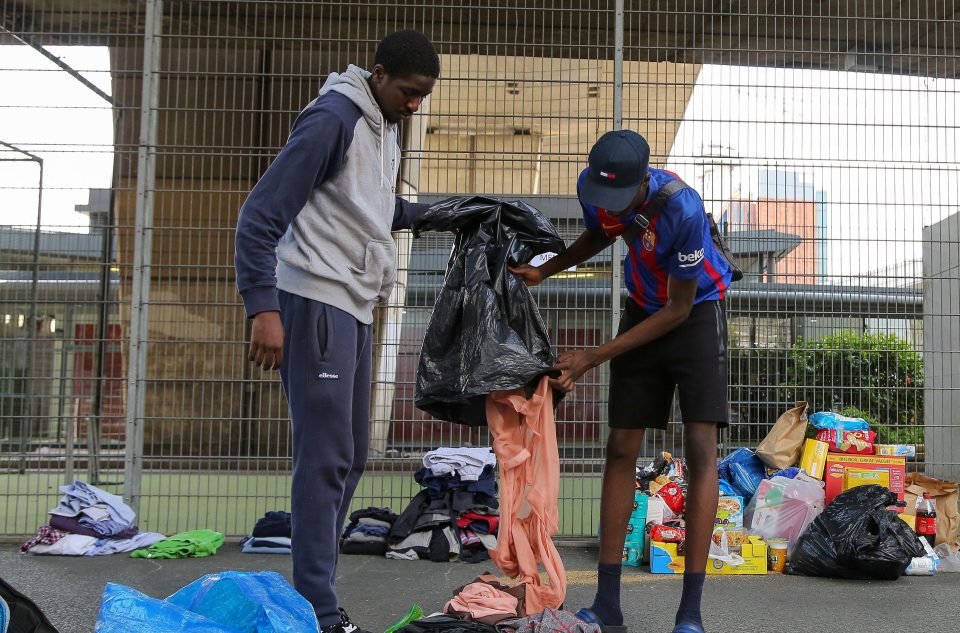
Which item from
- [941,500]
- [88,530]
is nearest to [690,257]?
[941,500]

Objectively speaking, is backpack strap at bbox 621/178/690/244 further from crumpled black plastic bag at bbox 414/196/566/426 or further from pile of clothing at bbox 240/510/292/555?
pile of clothing at bbox 240/510/292/555

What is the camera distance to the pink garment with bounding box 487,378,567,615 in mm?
2895

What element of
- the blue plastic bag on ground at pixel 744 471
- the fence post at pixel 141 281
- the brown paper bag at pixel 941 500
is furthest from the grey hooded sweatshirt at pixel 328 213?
the brown paper bag at pixel 941 500

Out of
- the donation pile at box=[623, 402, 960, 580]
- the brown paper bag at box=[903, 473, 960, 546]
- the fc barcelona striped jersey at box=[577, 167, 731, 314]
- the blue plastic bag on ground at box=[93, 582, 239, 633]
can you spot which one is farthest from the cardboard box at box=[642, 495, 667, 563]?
the blue plastic bag on ground at box=[93, 582, 239, 633]

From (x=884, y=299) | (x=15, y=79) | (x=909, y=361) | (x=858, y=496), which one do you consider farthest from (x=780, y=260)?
(x=15, y=79)

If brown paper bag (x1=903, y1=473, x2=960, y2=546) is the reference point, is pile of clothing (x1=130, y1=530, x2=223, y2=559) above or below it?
below

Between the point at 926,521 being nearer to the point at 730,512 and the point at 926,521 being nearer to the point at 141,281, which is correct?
the point at 730,512

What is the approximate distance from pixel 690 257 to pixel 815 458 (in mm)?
2465

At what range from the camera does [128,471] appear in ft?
16.5

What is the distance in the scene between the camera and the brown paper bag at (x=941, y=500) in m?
4.69

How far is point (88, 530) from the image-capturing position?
4699mm

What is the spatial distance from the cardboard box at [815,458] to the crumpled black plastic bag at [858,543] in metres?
0.34

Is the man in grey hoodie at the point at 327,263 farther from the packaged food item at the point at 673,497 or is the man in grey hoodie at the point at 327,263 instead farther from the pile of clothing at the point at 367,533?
the packaged food item at the point at 673,497

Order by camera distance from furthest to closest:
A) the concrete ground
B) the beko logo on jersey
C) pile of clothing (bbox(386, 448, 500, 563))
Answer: pile of clothing (bbox(386, 448, 500, 563)) < the concrete ground < the beko logo on jersey
